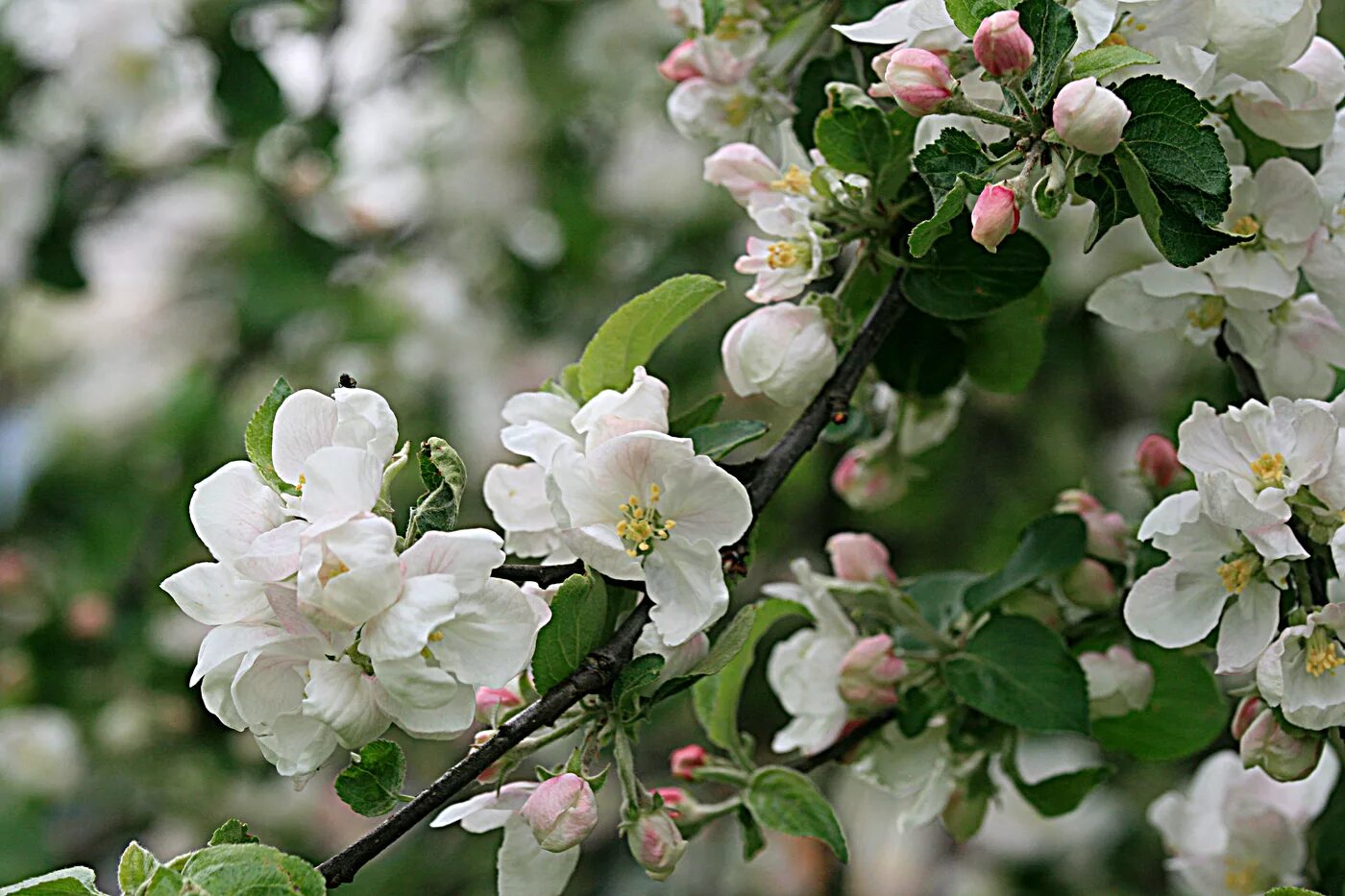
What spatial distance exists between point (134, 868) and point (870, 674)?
360 mm

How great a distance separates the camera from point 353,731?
1.58ft

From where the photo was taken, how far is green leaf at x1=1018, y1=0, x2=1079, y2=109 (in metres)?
A: 0.51

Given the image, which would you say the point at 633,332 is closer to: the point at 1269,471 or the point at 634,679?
the point at 634,679

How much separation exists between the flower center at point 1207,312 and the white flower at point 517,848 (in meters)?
0.36

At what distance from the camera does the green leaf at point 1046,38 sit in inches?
20.0

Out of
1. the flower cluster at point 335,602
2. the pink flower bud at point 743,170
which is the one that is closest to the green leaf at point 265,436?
the flower cluster at point 335,602

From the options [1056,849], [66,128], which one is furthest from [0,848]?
[1056,849]

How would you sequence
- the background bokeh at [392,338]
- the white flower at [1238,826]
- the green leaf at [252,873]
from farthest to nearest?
1. the background bokeh at [392,338]
2. the white flower at [1238,826]
3. the green leaf at [252,873]

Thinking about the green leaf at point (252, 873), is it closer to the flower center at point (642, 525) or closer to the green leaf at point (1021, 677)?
the flower center at point (642, 525)

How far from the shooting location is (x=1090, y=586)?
72 cm

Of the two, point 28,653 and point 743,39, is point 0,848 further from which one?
point 743,39

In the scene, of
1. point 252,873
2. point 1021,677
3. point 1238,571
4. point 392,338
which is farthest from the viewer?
point 392,338

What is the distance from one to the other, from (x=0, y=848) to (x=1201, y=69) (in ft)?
4.33

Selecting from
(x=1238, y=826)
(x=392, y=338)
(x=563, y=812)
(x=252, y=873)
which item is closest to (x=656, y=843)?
(x=563, y=812)
